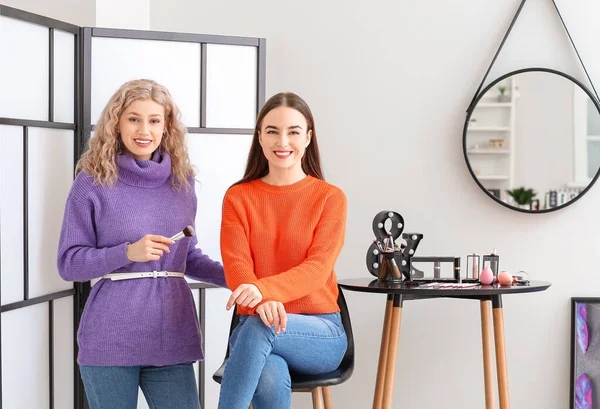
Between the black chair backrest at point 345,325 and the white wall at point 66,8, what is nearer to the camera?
the black chair backrest at point 345,325

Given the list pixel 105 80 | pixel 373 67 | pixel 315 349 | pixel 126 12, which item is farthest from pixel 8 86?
pixel 373 67

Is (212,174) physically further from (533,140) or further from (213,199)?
(533,140)

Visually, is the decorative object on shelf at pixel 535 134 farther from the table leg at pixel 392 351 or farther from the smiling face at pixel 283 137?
the smiling face at pixel 283 137

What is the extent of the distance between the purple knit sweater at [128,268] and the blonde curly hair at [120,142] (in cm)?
3

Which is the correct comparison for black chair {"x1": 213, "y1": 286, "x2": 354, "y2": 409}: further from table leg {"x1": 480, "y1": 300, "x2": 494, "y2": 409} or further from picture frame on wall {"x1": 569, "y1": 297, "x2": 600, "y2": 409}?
picture frame on wall {"x1": 569, "y1": 297, "x2": 600, "y2": 409}

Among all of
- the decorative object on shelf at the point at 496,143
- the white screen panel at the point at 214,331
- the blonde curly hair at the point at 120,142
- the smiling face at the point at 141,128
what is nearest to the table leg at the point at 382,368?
the white screen panel at the point at 214,331

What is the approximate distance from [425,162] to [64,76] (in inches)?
55.9

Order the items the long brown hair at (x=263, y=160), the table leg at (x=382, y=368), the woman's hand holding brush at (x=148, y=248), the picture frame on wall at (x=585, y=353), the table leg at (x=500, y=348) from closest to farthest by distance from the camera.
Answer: the woman's hand holding brush at (x=148, y=248)
the long brown hair at (x=263, y=160)
the table leg at (x=500, y=348)
the table leg at (x=382, y=368)
the picture frame on wall at (x=585, y=353)

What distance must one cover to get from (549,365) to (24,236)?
2058mm

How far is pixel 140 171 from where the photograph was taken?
2.04m

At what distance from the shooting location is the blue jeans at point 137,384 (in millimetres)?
1970

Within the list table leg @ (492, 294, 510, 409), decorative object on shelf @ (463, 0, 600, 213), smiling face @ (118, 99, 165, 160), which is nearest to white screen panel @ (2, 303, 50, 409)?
smiling face @ (118, 99, 165, 160)

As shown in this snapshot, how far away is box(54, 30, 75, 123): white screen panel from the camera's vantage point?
2383 mm

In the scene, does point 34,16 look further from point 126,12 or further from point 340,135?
point 340,135
